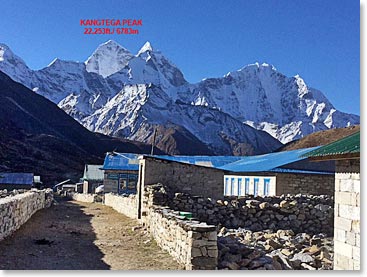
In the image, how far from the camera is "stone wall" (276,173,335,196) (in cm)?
1330

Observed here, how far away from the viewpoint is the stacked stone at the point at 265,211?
9305 millimetres

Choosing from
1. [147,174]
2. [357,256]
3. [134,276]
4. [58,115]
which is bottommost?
[134,276]

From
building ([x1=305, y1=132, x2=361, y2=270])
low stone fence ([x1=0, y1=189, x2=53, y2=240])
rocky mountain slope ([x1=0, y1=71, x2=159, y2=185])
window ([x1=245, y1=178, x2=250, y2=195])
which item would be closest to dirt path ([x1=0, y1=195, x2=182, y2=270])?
low stone fence ([x1=0, y1=189, x2=53, y2=240])

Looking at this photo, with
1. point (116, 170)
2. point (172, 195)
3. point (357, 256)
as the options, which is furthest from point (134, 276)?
point (116, 170)

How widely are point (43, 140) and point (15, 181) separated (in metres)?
25.1

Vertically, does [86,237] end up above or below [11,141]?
below

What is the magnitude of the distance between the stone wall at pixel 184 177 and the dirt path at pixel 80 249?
1.34m

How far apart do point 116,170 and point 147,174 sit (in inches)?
455

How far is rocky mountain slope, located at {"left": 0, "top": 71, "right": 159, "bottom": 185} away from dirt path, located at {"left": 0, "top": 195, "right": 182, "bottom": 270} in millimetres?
32402

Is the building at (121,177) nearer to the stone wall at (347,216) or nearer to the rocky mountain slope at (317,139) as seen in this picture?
the rocky mountain slope at (317,139)

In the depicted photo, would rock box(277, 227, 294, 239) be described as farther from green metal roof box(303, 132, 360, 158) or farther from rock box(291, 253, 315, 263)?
green metal roof box(303, 132, 360, 158)

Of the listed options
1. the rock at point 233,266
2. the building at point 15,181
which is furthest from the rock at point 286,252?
the building at point 15,181

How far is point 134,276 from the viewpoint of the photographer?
5.07 m

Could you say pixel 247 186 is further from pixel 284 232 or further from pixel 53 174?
pixel 53 174
